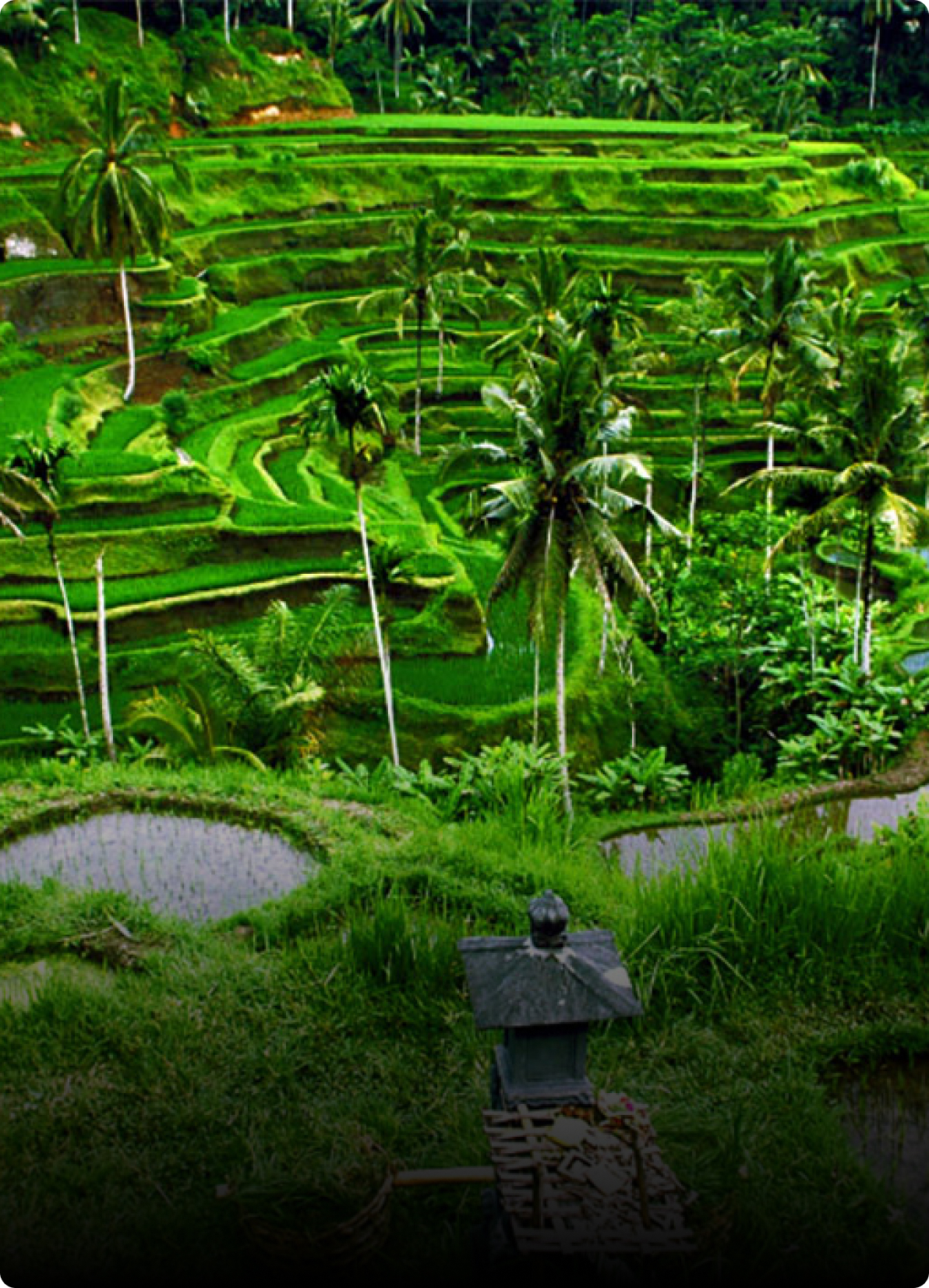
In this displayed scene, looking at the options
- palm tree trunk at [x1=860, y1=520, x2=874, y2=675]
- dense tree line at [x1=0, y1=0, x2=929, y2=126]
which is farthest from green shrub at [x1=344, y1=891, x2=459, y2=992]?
dense tree line at [x1=0, y1=0, x2=929, y2=126]

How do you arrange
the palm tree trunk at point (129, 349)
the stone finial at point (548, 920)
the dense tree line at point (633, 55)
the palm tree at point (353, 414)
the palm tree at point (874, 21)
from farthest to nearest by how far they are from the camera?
the dense tree line at point (633, 55) < the palm tree at point (874, 21) < the palm tree trunk at point (129, 349) < the palm tree at point (353, 414) < the stone finial at point (548, 920)

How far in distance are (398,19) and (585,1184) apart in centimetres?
6084

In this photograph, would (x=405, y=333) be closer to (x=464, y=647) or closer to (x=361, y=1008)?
(x=464, y=647)

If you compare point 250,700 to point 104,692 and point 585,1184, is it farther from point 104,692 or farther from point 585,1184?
point 585,1184

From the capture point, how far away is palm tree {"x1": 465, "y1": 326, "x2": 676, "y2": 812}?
1481cm

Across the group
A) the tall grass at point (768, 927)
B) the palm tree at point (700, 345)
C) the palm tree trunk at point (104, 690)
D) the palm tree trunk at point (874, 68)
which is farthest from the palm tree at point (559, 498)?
the palm tree trunk at point (874, 68)

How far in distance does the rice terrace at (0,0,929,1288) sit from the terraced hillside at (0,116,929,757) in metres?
0.13

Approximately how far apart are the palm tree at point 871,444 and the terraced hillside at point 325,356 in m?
4.44

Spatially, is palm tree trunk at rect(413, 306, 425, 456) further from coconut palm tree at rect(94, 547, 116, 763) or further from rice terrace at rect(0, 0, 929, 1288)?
coconut palm tree at rect(94, 547, 116, 763)

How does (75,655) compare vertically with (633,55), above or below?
below

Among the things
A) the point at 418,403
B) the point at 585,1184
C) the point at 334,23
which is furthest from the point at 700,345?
the point at 334,23

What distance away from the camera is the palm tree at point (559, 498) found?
14.8m

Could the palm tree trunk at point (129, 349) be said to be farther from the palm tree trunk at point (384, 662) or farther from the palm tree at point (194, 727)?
the palm tree at point (194, 727)

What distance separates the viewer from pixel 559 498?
1512 centimetres
